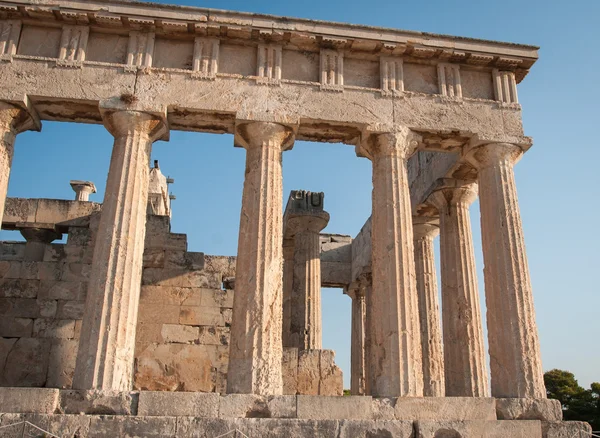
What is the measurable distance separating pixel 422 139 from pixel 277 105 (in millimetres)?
Answer: 3582

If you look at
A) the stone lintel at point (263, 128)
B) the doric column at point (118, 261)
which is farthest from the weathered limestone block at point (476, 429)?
the stone lintel at point (263, 128)

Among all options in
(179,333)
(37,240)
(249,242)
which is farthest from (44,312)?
(249,242)

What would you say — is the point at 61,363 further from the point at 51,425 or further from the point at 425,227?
the point at 425,227

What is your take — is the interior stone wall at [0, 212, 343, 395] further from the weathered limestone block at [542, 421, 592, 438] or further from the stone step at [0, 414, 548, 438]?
the weathered limestone block at [542, 421, 592, 438]

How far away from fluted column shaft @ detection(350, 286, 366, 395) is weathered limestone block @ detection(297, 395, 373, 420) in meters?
11.0

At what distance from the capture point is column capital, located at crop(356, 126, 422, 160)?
48.8 feet

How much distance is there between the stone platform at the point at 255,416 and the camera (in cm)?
1158

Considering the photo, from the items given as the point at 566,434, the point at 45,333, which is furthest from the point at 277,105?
the point at 566,434

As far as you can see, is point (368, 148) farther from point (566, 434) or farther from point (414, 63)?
point (566, 434)

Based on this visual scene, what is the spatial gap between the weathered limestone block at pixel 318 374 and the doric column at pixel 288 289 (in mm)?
3017

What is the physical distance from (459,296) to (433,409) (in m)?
4.98

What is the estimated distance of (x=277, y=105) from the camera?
585 inches

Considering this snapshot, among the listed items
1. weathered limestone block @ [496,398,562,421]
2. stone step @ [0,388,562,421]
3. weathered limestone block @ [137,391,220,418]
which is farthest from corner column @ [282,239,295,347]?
weathered limestone block @ [496,398,562,421]

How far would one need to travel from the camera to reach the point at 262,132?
14.6m
